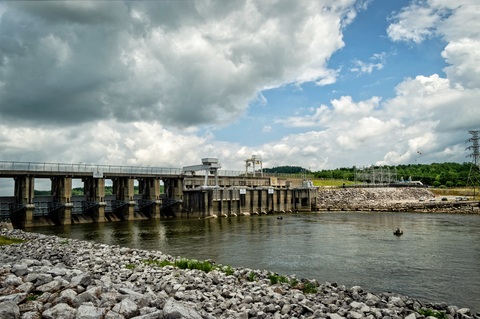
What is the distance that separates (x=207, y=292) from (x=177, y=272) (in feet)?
13.6

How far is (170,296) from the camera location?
41.1 feet

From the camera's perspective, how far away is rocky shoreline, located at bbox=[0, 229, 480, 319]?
870 centimetres

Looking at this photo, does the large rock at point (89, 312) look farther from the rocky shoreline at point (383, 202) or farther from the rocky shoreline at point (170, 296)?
the rocky shoreline at point (383, 202)

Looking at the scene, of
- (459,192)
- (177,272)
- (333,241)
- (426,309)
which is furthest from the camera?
(459,192)

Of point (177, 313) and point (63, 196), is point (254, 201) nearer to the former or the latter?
point (63, 196)

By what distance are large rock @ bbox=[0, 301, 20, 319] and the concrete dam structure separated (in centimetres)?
5110

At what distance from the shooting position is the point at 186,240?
36.5 metres

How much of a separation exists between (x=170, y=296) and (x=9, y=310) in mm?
5788

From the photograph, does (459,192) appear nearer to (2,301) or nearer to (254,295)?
(254,295)

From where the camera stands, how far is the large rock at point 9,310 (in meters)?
7.87

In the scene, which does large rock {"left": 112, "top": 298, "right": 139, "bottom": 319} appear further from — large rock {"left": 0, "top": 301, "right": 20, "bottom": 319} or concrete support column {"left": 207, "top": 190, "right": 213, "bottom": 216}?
concrete support column {"left": 207, "top": 190, "right": 213, "bottom": 216}

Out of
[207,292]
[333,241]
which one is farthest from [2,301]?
[333,241]

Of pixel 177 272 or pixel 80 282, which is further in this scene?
pixel 177 272

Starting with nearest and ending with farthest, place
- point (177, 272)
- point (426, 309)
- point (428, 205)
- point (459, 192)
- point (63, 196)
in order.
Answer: point (426, 309) < point (177, 272) < point (63, 196) < point (428, 205) < point (459, 192)
